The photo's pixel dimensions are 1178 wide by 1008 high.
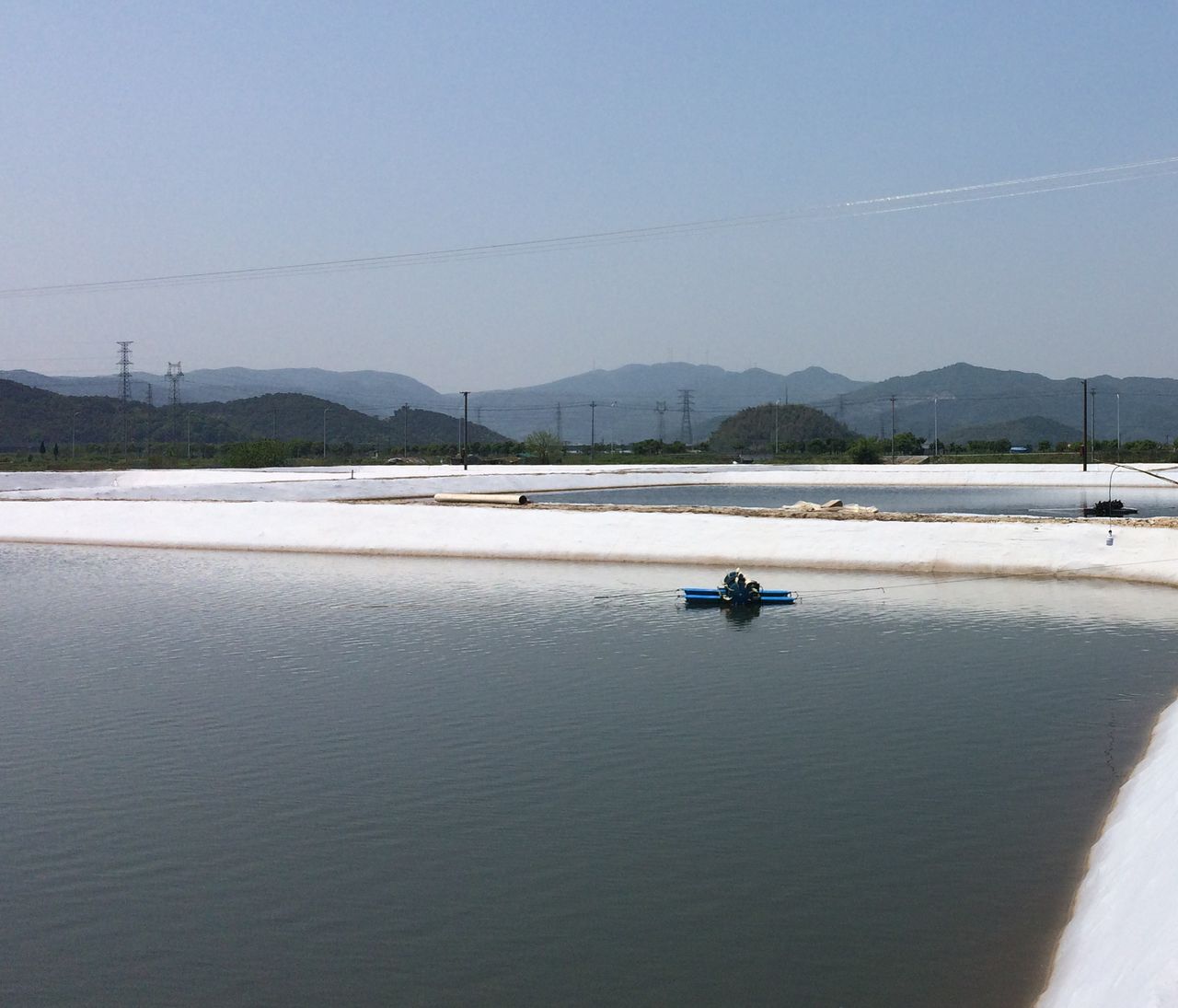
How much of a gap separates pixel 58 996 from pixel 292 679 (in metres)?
11.4

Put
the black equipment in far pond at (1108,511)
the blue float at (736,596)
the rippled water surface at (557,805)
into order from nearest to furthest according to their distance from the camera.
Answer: the rippled water surface at (557,805) < the blue float at (736,596) < the black equipment in far pond at (1108,511)

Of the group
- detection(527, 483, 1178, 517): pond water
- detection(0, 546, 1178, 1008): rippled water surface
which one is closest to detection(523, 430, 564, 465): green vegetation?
detection(527, 483, 1178, 517): pond water

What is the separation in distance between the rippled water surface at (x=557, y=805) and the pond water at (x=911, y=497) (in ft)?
121

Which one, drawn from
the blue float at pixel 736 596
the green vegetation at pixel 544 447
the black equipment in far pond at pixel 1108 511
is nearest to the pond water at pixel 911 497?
the black equipment in far pond at pixel 1108 511

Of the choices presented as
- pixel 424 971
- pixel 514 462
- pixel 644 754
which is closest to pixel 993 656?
pixel 644 754

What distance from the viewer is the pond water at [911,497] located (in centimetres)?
6169

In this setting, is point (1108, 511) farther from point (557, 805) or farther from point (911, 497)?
point (557, 805)

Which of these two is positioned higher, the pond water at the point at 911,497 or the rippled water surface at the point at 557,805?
the pond water at the point at 911,497

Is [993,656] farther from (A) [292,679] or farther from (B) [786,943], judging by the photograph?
(B) [786,943]

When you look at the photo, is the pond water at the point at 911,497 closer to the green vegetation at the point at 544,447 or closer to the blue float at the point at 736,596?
the blue float at the point at 736,596

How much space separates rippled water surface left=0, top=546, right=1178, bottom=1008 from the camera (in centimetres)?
911

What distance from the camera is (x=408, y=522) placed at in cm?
4197

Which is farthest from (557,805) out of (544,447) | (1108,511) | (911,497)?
(544,447)

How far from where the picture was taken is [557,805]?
42.7ft
